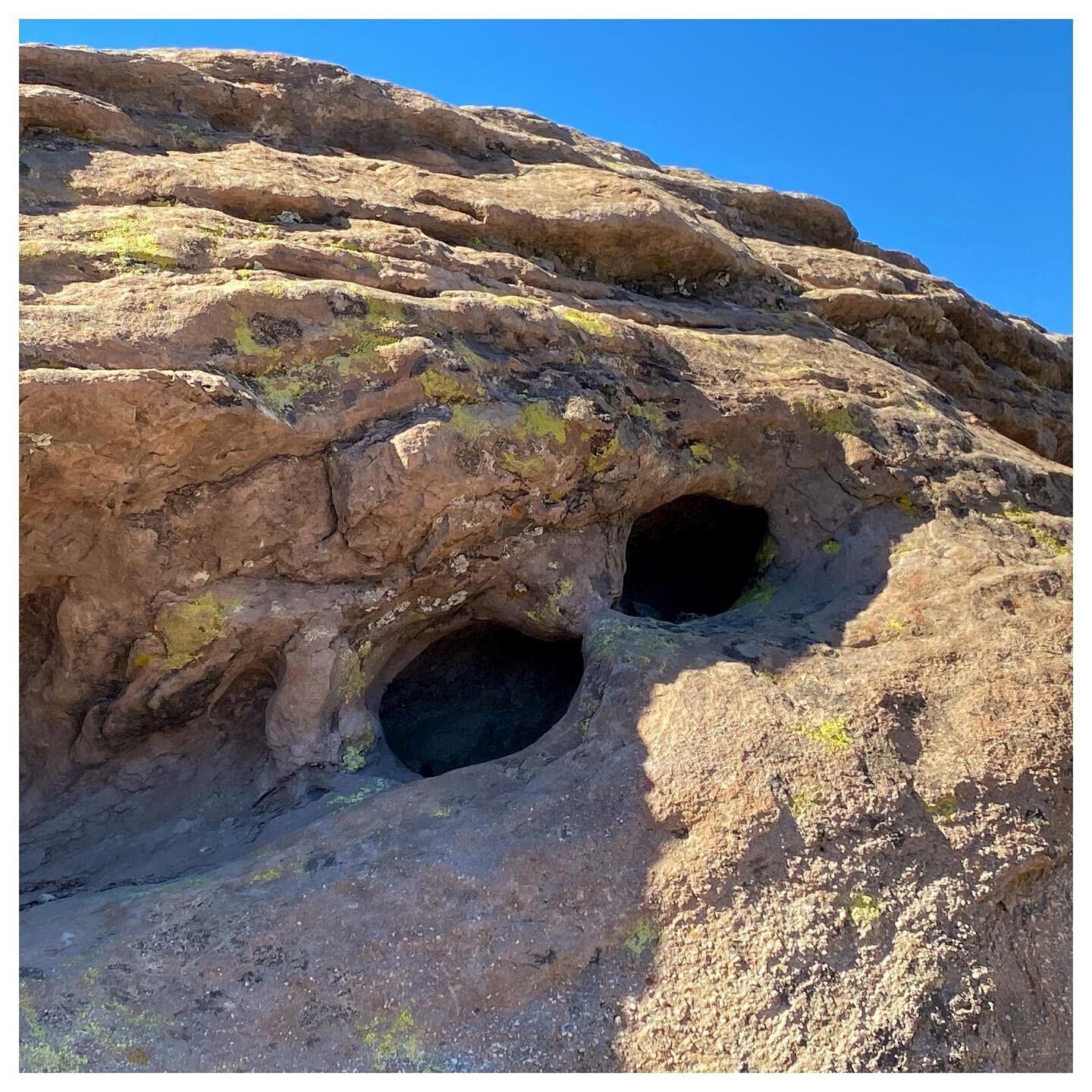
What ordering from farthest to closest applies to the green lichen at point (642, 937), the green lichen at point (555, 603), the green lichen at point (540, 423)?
the green lichen at point (555, 603) → the green lichen at point (540, 423) → the green lichen at point (642, 937)

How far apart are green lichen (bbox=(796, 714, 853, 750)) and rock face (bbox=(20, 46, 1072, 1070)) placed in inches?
1.9

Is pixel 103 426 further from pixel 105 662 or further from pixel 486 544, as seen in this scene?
pixel 486 544

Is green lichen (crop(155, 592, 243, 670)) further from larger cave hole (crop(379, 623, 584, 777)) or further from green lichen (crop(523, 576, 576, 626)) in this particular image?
green lichen (crop(523, 576, 576, 626))

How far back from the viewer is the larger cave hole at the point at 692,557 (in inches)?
327

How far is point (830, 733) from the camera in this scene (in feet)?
17.8

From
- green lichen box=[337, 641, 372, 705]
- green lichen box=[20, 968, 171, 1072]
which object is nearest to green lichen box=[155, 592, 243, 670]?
green lichen box=[337, 641, 372, 705]

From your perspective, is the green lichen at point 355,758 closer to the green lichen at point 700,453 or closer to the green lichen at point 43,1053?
the green lichen at point 43,1053

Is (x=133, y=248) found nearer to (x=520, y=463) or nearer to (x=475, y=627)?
(x=520, y=463)

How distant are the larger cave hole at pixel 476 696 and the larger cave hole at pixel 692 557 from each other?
40.5 inches

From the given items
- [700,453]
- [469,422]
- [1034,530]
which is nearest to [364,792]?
[469,422]

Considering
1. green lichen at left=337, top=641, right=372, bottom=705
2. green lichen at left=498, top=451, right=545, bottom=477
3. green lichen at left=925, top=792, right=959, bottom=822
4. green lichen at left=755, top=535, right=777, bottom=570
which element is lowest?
green lichen at left=925, top=792, right=959, bottom=822

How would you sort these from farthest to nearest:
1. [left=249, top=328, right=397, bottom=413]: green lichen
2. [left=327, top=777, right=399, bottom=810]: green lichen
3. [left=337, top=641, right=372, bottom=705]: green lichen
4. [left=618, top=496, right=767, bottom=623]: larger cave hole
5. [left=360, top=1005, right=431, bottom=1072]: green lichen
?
[left=618, top=496, right=767, bottom=623]: larger cave hole, [left=337, top=641, right=372, bottom=705]: green lichen, [left=249, top=328, right=397, bottom=413]: green lichen, [left=327, top=777, right=399, bottom=810]: green lichen, [left=360, top=1005, right=431, bottom=1072]: green lichen

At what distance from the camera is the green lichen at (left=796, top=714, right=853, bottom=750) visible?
536 centimetres

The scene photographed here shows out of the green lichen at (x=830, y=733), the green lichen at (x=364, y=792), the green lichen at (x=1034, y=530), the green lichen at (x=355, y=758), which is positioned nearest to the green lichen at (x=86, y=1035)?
the green lichen at (x=364, y=792)
